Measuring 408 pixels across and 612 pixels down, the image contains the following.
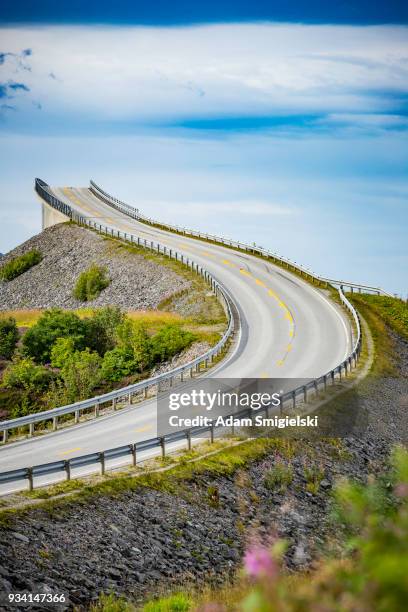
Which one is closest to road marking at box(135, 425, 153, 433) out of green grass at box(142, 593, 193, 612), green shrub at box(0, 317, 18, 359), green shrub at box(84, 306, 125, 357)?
green grass at box(142, 593, 193, 612)

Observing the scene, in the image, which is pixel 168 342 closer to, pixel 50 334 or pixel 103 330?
pixel 103 330

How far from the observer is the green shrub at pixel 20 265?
294ft

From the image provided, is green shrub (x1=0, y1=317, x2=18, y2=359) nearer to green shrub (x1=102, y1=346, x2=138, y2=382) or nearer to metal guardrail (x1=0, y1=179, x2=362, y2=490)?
green shrub (x1=102, y1=346, x2=138, y2=382)

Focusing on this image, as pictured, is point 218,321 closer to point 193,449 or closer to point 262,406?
point 262,406

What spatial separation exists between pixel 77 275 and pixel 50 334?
Result: 116 ft

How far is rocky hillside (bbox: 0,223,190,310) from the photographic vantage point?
66375 millimetres

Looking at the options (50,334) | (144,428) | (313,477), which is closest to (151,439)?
(144,428)

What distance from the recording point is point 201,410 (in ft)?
99.6

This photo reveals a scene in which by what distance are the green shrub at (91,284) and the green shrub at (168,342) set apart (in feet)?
89.6

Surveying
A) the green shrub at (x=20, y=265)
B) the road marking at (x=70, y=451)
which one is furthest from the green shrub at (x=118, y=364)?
the green shrub at (x=20, y=265)

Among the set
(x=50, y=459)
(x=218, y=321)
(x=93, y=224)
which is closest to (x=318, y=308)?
(x=218, y=321)

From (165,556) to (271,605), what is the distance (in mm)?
14389

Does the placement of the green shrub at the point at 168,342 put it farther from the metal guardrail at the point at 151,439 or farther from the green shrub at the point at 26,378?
the green shrub at the point at 26,378

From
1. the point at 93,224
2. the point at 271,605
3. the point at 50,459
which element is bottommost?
the point at 50,459
